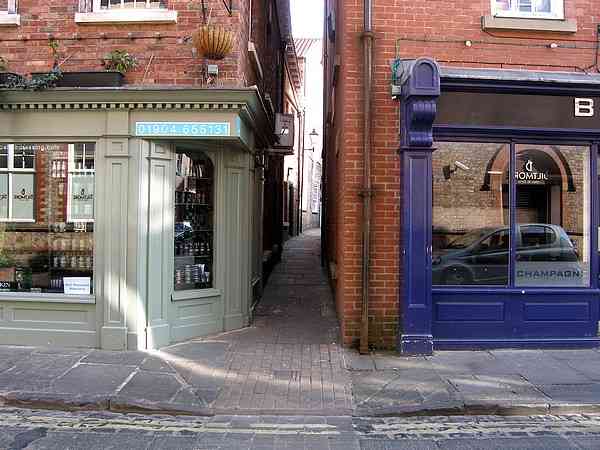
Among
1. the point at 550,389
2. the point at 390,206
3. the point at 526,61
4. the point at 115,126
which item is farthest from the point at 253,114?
the point at 550,389

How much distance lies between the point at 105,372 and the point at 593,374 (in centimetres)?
571

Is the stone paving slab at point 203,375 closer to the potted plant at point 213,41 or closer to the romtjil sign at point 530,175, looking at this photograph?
the romtjil sign at point 530,175

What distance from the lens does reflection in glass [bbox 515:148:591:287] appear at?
23.3ft

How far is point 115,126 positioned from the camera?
22.1 feet

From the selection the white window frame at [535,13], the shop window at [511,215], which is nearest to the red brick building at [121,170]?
the shop window at [511,215]

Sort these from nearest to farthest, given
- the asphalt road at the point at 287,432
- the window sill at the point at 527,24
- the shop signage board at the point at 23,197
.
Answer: the asphalt road at the point at 287,432, the window sill at the point at 527,24, the shop signage board at the point at 23,197

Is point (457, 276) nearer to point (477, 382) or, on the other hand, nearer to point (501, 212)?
point (501, 212)

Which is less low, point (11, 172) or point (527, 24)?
point (527, 24)

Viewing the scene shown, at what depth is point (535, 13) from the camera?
7.05m

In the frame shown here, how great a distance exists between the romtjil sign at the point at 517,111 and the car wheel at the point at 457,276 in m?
2.00

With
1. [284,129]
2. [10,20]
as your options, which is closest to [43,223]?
[10,20]

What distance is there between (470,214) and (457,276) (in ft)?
2.94

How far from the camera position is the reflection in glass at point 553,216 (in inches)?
280

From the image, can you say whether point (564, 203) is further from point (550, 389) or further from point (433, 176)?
point (550, 389)
